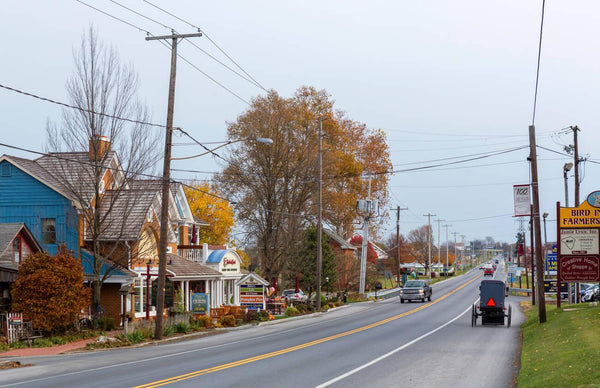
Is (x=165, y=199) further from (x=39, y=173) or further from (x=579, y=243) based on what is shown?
(x=579, y=243)

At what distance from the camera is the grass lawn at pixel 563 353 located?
1408 centimetres

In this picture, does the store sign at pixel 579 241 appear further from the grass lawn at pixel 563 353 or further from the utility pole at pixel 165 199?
the utility pole at pixel 165 199

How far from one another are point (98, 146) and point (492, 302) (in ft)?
64.4

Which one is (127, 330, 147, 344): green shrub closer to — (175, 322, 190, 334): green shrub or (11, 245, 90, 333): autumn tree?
(11, 245, 90, 333): autumn tree

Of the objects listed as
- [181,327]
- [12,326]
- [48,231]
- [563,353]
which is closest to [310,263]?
[48,231]

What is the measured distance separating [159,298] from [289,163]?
26.9 meters

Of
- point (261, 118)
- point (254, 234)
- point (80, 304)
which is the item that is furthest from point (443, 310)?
point (80, 304)

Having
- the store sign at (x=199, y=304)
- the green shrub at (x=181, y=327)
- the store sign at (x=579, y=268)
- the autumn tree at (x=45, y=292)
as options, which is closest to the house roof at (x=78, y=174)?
the autumn tree at (x=45, y=292)

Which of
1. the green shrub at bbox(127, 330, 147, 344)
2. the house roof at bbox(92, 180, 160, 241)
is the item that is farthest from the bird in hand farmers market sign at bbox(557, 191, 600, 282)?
the house roof at bbox(92, 180, 160, 241)

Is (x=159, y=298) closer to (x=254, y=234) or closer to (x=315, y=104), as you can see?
(x=254, y=234)

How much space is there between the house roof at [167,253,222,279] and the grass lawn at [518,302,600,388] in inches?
776

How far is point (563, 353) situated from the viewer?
1817cm

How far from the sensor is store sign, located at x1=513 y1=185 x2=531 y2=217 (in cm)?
3066

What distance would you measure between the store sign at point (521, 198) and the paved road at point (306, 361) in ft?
17.3
